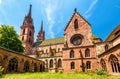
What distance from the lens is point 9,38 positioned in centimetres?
4050

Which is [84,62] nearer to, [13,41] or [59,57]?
[59,57]

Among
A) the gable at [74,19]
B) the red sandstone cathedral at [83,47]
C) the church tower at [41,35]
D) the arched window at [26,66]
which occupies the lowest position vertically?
the arched window at [26,66]

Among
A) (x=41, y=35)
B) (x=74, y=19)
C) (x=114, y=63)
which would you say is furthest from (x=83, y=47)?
(x=41, y=35)

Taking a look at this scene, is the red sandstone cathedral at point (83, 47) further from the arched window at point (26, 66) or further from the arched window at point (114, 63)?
the arched window at point (114, 63)

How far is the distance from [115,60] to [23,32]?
179 ft

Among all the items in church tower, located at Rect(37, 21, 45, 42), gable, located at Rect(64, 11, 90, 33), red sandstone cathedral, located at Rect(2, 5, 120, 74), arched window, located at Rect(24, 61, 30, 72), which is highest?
church tower, located at Rect(37, 21, 45, 42)

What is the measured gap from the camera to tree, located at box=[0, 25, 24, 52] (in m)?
39.7

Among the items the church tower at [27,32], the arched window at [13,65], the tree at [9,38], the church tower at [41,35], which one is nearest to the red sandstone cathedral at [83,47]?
the arched window at [13,65]

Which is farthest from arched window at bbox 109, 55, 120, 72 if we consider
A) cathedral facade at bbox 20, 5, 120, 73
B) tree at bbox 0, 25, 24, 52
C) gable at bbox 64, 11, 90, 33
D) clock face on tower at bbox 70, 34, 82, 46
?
tree at bbox 0, 25, 24, 52

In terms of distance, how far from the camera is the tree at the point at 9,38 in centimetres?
3966

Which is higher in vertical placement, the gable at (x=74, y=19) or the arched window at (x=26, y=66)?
the gable at (x=74, y=19)

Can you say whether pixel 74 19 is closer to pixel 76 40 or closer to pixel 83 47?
pixel 76 40

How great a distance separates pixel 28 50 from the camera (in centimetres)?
5897

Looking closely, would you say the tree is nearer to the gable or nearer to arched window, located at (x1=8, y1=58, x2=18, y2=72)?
arched window, located at (x1=8, y1=58, x2=18, y2=72)
